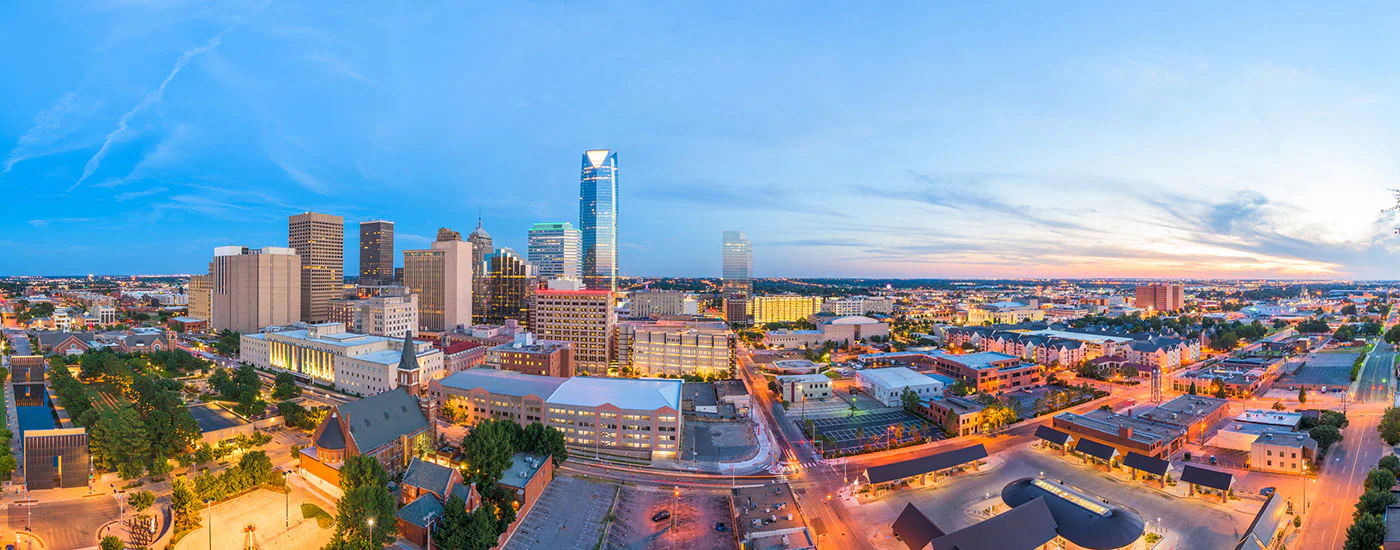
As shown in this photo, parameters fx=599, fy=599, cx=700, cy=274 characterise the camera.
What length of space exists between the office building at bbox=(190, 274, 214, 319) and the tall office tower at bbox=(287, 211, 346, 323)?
1774 cm

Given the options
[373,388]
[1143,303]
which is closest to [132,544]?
[373,388]

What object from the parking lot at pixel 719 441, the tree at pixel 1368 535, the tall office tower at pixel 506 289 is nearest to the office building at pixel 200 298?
the tall office tower at pixel 506 289

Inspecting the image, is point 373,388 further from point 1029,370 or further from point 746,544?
point 1029,370

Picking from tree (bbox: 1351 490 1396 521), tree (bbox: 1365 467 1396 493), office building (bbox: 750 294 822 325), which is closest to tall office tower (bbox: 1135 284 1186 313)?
office building (bbox: 750 294 822 325)

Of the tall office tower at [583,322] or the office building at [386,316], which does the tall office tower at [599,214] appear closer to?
the office building at [386,316]

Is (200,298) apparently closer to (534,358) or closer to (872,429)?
(534,358)

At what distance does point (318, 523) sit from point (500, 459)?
10394 mm

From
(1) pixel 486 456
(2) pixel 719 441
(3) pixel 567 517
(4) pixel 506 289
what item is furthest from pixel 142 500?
(4) pixel 506 289

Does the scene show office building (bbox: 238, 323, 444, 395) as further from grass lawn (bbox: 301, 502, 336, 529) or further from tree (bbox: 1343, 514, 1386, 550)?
tree (bbox: 1343, 514, 1386, 550)

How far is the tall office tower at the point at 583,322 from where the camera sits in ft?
280

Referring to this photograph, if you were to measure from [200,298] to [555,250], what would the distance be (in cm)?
8494

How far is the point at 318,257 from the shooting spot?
132125 millimetres

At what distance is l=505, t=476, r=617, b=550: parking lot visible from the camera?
3418 cm

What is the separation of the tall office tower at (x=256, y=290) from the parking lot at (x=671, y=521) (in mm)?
107381
